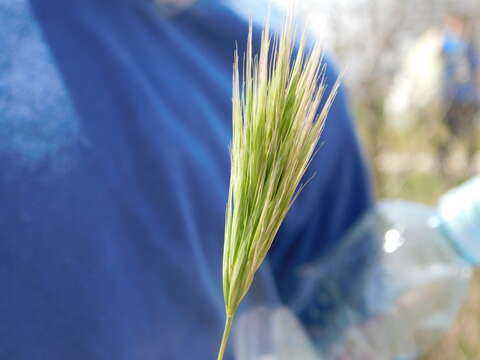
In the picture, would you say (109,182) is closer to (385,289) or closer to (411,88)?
(385,289)

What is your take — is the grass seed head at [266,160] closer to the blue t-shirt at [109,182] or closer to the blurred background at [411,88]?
the blue t-shirt at [109,182]

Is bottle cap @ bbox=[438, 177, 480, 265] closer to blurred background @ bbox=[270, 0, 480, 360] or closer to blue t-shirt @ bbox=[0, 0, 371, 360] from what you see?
blue t-shirt @ bbox=[0, 0, 371, 360]

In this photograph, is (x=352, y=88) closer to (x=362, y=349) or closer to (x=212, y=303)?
(x=362, y=349)

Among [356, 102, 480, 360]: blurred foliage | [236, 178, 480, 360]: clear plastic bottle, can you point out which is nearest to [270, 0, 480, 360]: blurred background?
[356, 102, 480, 360]: blurred foliage

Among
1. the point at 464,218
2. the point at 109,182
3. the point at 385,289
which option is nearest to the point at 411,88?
the point at 385,289

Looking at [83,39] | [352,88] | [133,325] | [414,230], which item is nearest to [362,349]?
[414,230]
